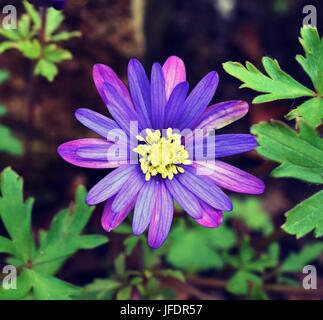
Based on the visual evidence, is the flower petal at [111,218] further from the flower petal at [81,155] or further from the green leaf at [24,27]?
the green leaf at [24,27]

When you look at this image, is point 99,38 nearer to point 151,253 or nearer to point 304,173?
point 151,253

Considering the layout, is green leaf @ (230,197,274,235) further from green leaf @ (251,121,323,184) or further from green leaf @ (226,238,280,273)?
green leaf @ (251,121,323,184)

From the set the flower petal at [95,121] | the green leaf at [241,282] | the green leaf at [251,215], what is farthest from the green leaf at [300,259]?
the flower petal at [95,121]

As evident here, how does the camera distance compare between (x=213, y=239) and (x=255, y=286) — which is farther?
(x=213, y=239)

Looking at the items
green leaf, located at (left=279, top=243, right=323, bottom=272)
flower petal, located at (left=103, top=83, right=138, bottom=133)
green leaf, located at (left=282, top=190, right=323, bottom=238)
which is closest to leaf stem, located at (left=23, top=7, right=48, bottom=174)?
flower petal, located at (left=103, top=83, right=138, bottom=133)

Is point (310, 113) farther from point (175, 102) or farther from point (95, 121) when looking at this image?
point (95, 121)
